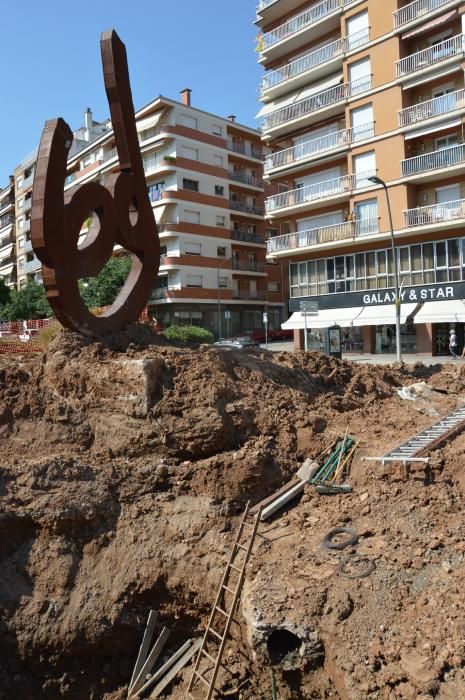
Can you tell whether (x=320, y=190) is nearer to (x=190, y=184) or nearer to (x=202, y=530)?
(x=190, y=184)

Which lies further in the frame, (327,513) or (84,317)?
(84,317)

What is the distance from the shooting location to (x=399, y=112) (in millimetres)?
29328

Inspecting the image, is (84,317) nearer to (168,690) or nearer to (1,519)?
(1,519)

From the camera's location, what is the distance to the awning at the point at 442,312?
Result: 27.0 m

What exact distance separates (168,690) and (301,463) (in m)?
3.38

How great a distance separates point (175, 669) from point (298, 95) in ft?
113

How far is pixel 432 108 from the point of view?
28.1 meters

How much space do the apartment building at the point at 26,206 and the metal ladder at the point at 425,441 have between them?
188 ft

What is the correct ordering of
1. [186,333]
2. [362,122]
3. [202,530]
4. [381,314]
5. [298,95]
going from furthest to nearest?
[298,95] → [362,122] → [381,314] → [186,333] → [202,530]

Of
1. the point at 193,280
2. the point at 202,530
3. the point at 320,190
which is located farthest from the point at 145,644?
the point at 193,280

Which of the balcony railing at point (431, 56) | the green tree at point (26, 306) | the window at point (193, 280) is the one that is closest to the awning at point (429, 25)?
the balcony railing at point (431, 56)

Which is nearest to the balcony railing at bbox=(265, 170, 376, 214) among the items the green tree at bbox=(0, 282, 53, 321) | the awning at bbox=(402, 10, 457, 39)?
the awning at bbox=(402, 10, 457, 39)

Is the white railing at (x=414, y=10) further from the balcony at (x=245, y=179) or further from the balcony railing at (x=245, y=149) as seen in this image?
the balcony railing at (x=245, y=149)

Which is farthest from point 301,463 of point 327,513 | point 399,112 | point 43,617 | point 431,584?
point 399,112
